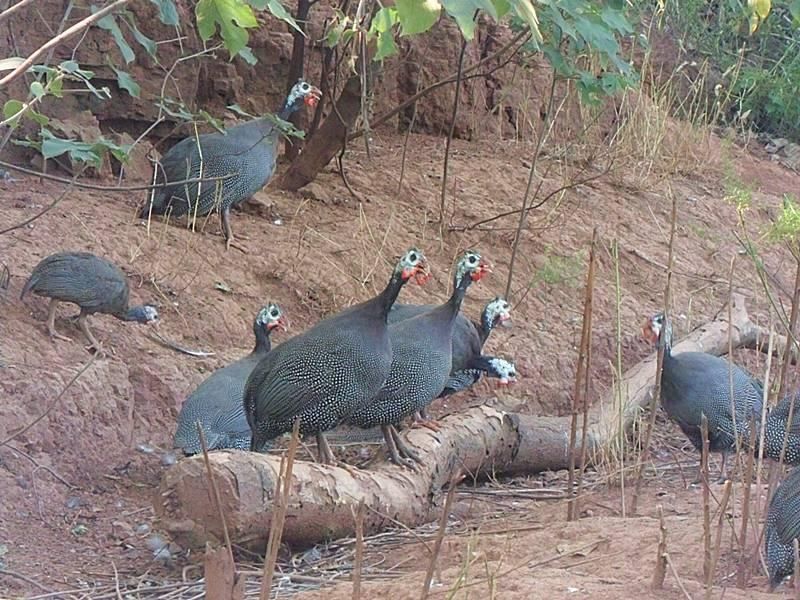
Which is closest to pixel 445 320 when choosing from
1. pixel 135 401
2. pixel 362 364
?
pixel 362 364

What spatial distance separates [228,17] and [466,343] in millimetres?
3608

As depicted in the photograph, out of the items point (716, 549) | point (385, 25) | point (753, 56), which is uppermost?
point (385, 25)

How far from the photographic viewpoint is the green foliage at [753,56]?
1063 centimetres

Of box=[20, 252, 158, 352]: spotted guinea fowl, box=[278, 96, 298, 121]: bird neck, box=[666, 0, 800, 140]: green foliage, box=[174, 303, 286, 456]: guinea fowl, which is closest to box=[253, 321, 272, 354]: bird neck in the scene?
box=[174, 303, 286, 456]: guinea fowl

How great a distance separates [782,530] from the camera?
3434mm

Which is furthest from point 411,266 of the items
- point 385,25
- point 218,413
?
point 385,25

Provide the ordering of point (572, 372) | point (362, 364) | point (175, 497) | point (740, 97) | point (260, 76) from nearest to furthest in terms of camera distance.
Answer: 1. point (175, 497)
2. point (362, 364)
3. point (572, 372)
4. point (260, 76)
5. point (740, 97)

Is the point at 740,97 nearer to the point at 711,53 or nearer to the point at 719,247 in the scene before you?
the point at 711,53

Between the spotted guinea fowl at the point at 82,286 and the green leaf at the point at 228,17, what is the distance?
2.70 meters

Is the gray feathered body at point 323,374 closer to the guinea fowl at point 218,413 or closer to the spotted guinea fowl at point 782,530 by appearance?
the guinea fowl at point 218,413

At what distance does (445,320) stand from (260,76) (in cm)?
312

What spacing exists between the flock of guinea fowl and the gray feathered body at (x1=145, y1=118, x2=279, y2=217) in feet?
0.59

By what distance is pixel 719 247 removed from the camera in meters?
8.21

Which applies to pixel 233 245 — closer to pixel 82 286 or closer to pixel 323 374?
pixel 82 286
